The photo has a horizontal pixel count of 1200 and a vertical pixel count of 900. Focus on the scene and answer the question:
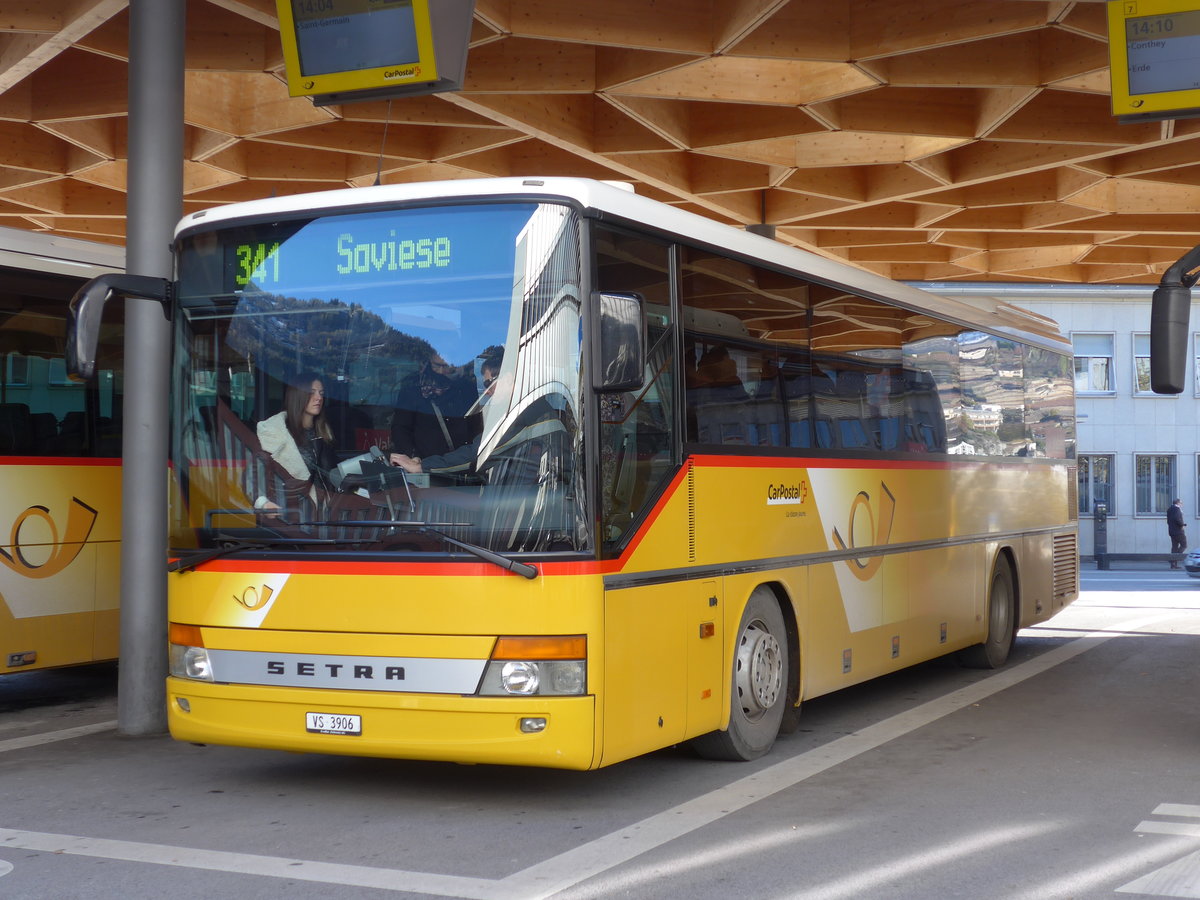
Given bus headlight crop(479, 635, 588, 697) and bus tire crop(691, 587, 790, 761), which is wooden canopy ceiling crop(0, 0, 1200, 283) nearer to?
bus tire crop(691, 587, 790, 761)

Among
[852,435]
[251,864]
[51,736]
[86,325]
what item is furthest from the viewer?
[852,435]

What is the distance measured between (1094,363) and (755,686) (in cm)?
3764

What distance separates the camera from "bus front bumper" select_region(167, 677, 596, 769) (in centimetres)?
689

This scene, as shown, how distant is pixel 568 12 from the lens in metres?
12.1

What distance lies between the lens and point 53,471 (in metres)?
10.9

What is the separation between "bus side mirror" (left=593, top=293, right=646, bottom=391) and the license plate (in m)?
2.03

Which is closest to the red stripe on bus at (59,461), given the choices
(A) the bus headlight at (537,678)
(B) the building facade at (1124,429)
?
(A) the bus headlight at (537,678)

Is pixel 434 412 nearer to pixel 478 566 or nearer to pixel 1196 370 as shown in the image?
pixel 478 566

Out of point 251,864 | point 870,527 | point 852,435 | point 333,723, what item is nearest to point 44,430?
point 333,723

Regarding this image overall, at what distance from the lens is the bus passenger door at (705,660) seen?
25.9 ft

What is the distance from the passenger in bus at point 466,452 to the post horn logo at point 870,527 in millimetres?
3788

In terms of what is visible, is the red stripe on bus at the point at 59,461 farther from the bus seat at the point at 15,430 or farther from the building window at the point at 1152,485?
the building window at the point at 1152,485

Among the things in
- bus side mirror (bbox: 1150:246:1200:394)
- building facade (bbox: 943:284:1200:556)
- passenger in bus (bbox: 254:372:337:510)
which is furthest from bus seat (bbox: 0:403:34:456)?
building facade (bbox: 943:284:1200:556)

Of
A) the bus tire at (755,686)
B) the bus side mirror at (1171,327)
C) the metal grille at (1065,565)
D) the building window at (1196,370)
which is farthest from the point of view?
the building window at (1196,370)
